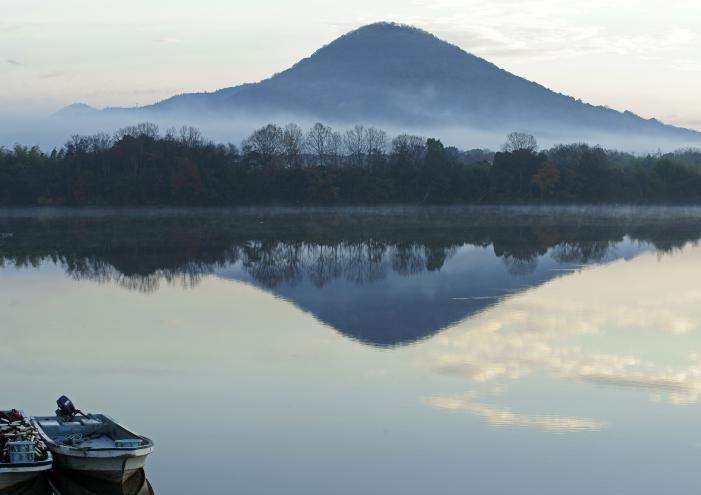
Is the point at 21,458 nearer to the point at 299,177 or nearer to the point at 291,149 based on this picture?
the point at 299,177

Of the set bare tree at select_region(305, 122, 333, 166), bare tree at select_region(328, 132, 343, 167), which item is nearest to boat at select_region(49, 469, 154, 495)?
bare tree at select_region(328, 132, 343, 167)

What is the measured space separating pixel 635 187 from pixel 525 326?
49.9 meters

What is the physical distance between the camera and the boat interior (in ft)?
33.8

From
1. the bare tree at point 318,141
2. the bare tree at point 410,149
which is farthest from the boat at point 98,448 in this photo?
the bare tree at point 318,141

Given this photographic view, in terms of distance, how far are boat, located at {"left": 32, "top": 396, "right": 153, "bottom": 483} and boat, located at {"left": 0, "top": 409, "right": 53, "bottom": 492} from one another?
117mm

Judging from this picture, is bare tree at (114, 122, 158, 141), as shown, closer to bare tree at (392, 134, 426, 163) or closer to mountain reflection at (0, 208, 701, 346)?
bare tree at (392, 134, 426, 163)

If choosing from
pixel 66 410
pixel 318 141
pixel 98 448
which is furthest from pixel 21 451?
pixel 318 141

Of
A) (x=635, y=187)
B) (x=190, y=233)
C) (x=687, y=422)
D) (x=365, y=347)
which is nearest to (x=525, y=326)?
(x=365, y=347)

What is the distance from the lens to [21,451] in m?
9.75

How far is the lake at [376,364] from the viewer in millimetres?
10648

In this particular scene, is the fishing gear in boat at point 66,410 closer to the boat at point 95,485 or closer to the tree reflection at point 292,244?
the boat at point 95,485

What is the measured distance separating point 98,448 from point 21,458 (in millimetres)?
670

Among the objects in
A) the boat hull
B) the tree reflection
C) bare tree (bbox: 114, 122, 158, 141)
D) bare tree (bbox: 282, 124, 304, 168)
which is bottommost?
the tree reflection

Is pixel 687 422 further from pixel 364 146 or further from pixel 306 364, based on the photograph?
Answer: pixel 364 146
